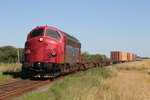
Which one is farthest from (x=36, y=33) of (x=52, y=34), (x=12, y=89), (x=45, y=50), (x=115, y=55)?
(x=115, y=55)

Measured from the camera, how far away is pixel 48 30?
1471cm

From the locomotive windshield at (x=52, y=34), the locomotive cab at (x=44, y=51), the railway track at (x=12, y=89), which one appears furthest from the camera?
the locomotive windshield at (x=52, y=34)

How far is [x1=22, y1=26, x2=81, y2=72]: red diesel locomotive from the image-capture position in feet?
45.7

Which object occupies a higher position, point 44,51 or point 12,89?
point 44,51

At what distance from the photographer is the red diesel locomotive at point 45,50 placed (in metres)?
13.9

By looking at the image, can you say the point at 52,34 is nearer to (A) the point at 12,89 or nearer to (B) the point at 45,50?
(B) the point at 45,50

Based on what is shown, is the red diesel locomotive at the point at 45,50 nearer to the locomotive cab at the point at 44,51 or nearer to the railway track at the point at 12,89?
the locomotive cab at the point at 44,51

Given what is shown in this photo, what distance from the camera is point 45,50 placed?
14.1m

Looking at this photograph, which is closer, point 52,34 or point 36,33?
point 52,34

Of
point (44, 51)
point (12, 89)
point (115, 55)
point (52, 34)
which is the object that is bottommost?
point (12, 89)

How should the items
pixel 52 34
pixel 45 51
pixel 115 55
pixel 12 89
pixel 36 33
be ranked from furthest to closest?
pixel 115 55 < pixel 36 33 < pixel 52 34 < pixel 45 51 < pixel 12 89

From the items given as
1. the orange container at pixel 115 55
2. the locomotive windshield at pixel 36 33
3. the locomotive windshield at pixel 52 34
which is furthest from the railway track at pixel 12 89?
the orange container at pixel 115 55

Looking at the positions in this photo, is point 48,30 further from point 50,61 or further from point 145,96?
point 145,96

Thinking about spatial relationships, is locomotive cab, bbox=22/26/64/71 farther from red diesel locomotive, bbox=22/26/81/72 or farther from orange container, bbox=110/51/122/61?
orange container, bbox=110/51/122/61
